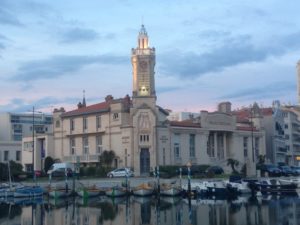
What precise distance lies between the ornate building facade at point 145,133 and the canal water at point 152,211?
18.6 m

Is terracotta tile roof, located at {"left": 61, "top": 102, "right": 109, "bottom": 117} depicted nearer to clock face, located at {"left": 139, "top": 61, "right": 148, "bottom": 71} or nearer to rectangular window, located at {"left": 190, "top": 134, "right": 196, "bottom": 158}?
clock face, located at {"left": 139, "top": 61, "right": 148, "bottom": 71}

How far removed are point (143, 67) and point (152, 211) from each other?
48.6m

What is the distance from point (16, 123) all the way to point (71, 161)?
1915 inches

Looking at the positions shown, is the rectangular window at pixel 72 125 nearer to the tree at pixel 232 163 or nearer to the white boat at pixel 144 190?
the tree at pixel 232 163

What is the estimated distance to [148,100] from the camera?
273 feet

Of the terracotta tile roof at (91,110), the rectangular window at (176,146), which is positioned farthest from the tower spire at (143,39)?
the rectangular window at (176,146)

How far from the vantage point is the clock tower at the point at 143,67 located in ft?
308

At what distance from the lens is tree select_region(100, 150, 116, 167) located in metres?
→ 83.9

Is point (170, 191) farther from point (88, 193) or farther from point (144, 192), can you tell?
point (88, 193)

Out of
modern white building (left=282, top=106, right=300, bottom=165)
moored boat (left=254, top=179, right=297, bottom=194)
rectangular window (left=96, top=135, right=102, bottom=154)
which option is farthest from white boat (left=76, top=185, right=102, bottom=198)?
modern white building (left=282, top=106, right=300, bottom=165)

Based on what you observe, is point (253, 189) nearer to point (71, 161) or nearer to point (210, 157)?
point (210, 157)

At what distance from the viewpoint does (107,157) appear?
275 ft

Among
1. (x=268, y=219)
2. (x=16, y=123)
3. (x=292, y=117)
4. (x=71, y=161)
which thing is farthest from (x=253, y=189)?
(x=16, y=123)

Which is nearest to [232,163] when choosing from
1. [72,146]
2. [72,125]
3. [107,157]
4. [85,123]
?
[107,157]
